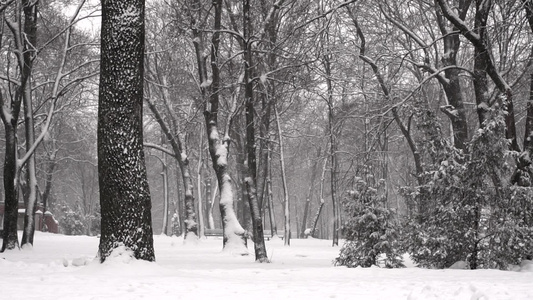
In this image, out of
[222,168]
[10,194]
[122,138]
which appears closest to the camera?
[122,138]

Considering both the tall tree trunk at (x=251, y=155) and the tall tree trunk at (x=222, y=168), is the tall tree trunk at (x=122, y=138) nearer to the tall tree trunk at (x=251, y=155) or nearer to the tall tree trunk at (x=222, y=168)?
the tall tree trunk at (x=251, y=155)

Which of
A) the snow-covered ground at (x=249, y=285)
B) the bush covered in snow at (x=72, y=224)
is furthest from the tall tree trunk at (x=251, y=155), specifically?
the bush covered in snow at (x=72, y=224)

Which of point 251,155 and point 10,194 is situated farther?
point 10,194

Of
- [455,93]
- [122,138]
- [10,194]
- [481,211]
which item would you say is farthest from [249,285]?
[10,194]

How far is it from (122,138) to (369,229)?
5.73 m

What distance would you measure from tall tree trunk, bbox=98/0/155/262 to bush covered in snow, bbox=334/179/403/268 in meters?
4.83

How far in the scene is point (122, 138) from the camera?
8.27m

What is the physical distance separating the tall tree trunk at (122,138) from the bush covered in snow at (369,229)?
4.83 metres

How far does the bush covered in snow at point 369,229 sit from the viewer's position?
1110cm

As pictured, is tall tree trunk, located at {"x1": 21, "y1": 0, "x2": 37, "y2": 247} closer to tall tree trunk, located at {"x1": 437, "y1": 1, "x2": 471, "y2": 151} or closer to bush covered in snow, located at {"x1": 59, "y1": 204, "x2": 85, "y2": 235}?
tall tree trunk, located at {"x1": 437, "y1": 1, "x2": 471, "y2": 151}

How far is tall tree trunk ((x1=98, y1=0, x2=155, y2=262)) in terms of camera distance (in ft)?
26.9

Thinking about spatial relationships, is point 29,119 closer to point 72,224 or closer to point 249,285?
point 249,285

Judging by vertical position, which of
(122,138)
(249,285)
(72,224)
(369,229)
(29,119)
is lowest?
(249,285)

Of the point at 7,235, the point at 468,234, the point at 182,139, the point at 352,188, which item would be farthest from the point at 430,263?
the point at 182,139
